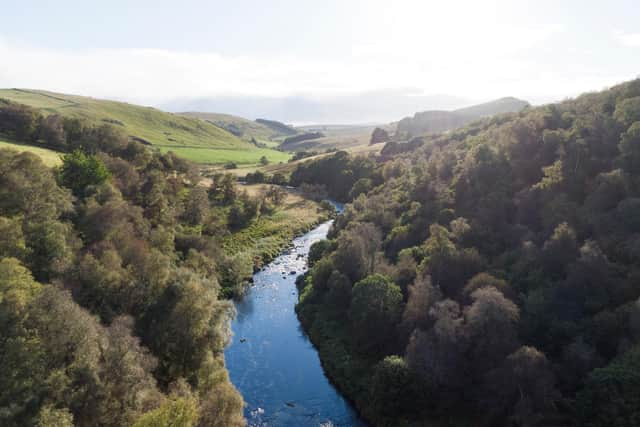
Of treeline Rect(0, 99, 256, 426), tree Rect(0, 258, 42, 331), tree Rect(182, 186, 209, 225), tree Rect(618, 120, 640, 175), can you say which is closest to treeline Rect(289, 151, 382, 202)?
tree Rect(182, 186, 209, 225)

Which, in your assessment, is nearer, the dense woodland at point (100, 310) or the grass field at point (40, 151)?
the dense woodland at point (100, 310)

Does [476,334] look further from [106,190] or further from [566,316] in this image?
[106,190]

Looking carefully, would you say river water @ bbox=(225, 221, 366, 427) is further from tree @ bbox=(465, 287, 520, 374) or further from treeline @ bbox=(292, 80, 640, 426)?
tree @ bbox=(465, 287, 520, 374)

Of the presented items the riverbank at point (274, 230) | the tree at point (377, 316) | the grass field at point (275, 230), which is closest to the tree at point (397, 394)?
the tree at point (377, 316)

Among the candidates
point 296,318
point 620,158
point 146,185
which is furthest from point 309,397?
point 146,185

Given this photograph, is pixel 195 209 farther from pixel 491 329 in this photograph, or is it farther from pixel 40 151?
pixel 491 329

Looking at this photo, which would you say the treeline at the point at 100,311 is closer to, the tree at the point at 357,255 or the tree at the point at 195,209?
the tree at the point at 195,209
